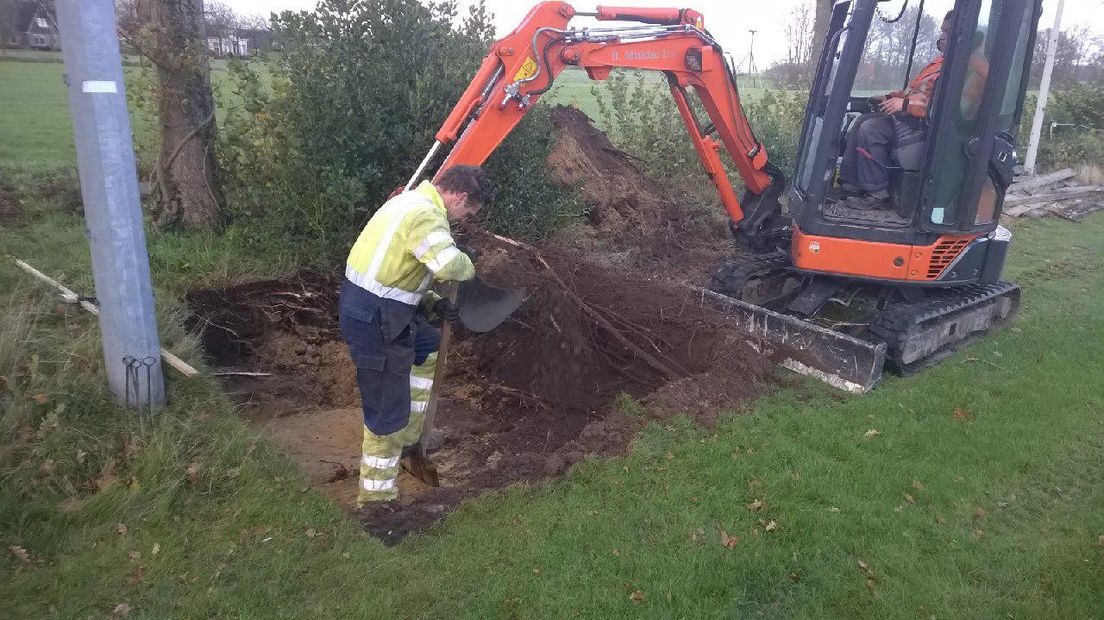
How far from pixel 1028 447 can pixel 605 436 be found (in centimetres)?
284

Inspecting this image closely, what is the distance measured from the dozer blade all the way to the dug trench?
24 cm

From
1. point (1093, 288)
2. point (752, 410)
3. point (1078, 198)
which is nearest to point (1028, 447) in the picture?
point (752, 410)

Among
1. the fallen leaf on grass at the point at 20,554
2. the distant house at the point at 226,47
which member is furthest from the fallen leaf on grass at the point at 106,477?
the distant house at the point at 226,47

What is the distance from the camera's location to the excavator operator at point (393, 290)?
411cm

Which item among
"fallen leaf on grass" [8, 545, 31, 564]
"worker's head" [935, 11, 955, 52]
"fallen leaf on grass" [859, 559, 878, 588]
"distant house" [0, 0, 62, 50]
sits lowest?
"fallen leaf on grass" [859, 559, 878, 588]

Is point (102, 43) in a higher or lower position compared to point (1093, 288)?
higher

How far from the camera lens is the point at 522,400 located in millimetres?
6012

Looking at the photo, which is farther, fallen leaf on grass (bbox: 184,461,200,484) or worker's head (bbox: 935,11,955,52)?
worker's head (bbox: 935,11,955,52)

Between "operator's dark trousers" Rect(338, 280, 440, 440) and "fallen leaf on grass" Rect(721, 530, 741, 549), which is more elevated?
"operator's dark trousers" Rect(338, 280, 440, 440)

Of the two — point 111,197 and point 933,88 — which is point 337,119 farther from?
point 933,88

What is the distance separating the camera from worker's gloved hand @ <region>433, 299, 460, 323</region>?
4.77m

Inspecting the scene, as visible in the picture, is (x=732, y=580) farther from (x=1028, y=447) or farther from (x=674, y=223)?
(x=674, y=223)

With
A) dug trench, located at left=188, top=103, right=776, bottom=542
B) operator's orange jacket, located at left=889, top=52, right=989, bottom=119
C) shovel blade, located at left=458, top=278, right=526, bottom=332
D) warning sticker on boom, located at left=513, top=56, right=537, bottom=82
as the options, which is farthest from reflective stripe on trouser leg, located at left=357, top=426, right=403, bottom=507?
operator's orange jacket, located at left=889, top=52, right=989, bottom=119

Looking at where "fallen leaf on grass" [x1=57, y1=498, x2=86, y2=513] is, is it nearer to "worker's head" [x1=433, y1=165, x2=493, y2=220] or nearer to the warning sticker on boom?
"worker's head" [x1=433, y1=165, x2=493, y2=220]
